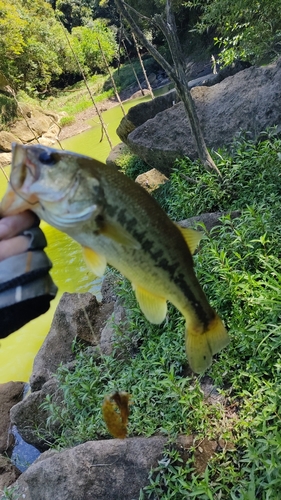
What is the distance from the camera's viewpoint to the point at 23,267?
4.47 feet

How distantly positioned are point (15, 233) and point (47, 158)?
283mm

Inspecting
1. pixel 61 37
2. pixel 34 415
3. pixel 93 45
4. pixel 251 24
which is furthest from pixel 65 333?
pixel 93 45

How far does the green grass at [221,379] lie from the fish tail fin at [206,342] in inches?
59.5

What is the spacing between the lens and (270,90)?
685cm

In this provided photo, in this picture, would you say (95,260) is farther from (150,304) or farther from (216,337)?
(216,337)

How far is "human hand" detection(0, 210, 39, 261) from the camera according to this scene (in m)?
1.37

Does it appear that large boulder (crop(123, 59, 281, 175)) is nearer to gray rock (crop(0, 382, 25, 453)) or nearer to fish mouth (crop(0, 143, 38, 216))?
gray rock (crop(0, 382, 25, 453))

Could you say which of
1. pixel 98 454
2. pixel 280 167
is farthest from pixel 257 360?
pixel 280 167

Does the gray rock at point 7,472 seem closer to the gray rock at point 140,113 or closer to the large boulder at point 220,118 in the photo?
the large boulder at point 220,118

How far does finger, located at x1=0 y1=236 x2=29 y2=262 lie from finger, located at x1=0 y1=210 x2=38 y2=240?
0.06ft

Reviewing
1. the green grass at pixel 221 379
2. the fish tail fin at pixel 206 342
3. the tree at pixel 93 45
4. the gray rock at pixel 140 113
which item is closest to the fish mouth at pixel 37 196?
the fish tail fin at pixel 206 342

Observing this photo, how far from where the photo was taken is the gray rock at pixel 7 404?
634cm

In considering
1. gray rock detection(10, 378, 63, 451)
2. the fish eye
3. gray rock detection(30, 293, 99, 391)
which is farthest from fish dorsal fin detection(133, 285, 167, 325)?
gray rock detection(30, 293, 99, 391)

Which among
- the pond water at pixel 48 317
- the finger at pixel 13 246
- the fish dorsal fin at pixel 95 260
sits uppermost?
the finger at pixel 13 246
